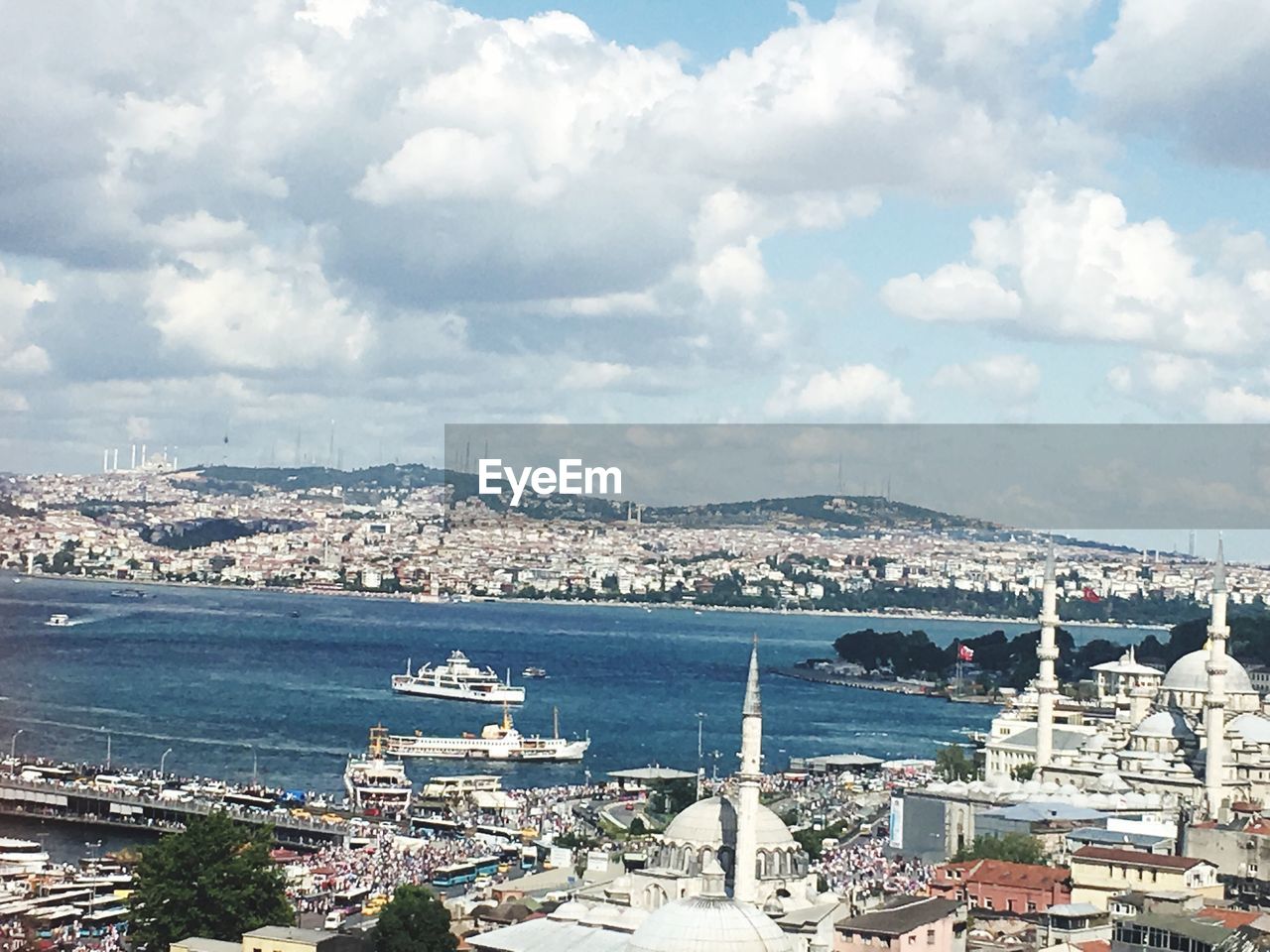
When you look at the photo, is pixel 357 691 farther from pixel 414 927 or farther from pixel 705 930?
pixel 705 930

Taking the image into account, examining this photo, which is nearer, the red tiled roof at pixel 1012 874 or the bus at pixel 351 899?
the red tiled roof at pixel 1012 874

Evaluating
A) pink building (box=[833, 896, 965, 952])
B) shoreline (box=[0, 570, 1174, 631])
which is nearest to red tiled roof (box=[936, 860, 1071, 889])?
pink building (box=[833, 896, 965, 952])

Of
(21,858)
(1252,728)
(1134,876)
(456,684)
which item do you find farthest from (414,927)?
(456,684)

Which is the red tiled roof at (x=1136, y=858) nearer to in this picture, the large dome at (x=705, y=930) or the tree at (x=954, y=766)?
the large dome at (x=705, y=930)

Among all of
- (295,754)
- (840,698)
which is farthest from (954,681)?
(295,754)

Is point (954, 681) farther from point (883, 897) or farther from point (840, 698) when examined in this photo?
point (883, 897)

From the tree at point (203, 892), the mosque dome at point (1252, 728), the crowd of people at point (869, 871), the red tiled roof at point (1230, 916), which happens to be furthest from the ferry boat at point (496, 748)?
the red tiled roof at point (1230, 916)

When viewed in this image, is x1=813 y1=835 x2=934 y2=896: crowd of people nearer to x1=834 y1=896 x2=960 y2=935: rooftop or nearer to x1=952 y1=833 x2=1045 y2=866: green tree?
x1=952 y1=833 x2=1045 y2=866: green tree
